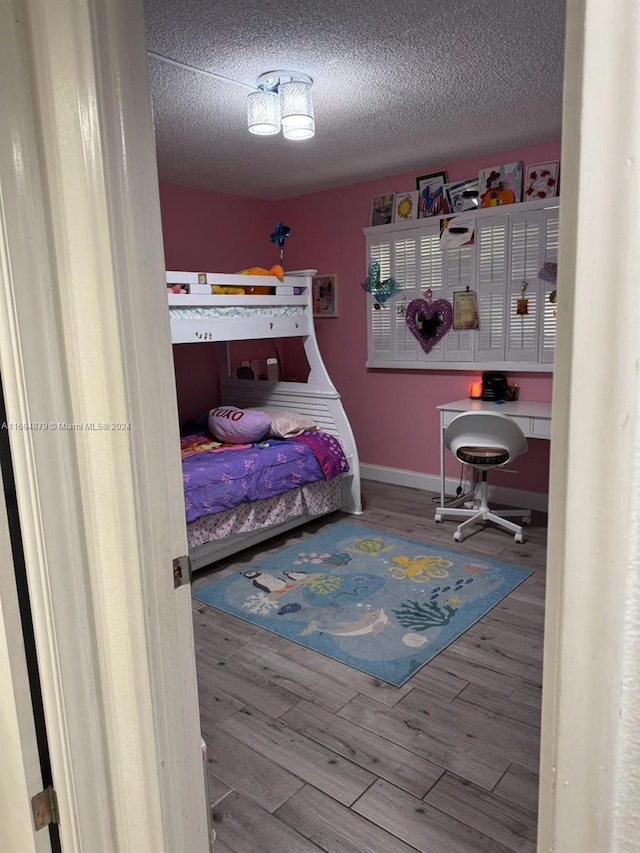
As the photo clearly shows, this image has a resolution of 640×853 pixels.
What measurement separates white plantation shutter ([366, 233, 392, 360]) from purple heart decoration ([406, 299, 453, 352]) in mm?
230

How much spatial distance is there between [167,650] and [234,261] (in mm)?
4376

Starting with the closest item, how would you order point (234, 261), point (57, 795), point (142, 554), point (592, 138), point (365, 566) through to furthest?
point (592, 138) < point (142, 554) < point (57, 795) < point (365, 566) < point (234, 261)

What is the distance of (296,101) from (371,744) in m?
2.58

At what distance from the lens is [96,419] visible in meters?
1.08

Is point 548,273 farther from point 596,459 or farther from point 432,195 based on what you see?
point 596,459

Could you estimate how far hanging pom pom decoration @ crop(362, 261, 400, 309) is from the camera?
4609mm

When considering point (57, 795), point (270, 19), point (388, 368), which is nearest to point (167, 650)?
point (57, 795)

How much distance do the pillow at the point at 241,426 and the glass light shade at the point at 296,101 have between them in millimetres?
1870

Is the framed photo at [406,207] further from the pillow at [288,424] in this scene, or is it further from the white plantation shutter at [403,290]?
the pillow at [288,424]

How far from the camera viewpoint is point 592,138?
43 centimetres

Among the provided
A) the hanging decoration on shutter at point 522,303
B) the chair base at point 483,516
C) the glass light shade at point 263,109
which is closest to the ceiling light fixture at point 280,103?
the glass light shade at point 263,109

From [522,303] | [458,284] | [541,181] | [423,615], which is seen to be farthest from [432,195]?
[423,615]

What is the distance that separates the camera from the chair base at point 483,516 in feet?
12.1

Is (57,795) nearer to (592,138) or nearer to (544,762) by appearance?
(544,762)
